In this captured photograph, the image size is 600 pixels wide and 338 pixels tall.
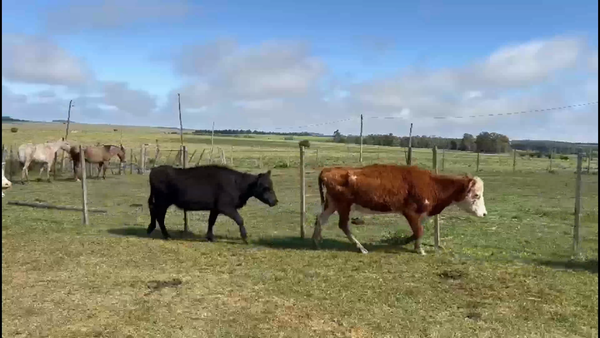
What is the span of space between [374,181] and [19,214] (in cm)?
855

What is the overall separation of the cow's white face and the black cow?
3869 millimetres

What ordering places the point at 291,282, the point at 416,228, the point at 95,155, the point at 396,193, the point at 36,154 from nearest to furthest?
the point at 291,282 < the point at 416,228 < the point at 396,193 < the point at 36,154 < the point at 95,155

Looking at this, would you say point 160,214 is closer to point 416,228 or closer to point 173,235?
point 173,235

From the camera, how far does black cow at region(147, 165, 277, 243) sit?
32.5 ft

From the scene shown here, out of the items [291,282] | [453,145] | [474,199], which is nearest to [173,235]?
[291,282]

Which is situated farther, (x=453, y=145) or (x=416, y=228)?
(x=453, y=145)

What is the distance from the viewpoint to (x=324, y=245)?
935 centimetres

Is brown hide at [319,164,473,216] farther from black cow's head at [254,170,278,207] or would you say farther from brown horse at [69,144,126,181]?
brown horse at [69,144,126,181]

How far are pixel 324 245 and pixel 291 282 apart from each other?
2.53 metres

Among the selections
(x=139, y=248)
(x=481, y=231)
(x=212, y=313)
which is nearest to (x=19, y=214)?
(x=139, y=248)

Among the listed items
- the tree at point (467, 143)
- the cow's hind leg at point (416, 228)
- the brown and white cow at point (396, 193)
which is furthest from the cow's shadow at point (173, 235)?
the tree at point (467, 143)

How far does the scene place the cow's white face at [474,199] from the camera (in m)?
9.19

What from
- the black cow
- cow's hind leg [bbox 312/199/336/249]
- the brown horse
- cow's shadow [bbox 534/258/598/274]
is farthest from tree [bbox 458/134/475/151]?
cow's shadow [bbox 534/258/598/274]

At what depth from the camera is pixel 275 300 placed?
6.15 m
